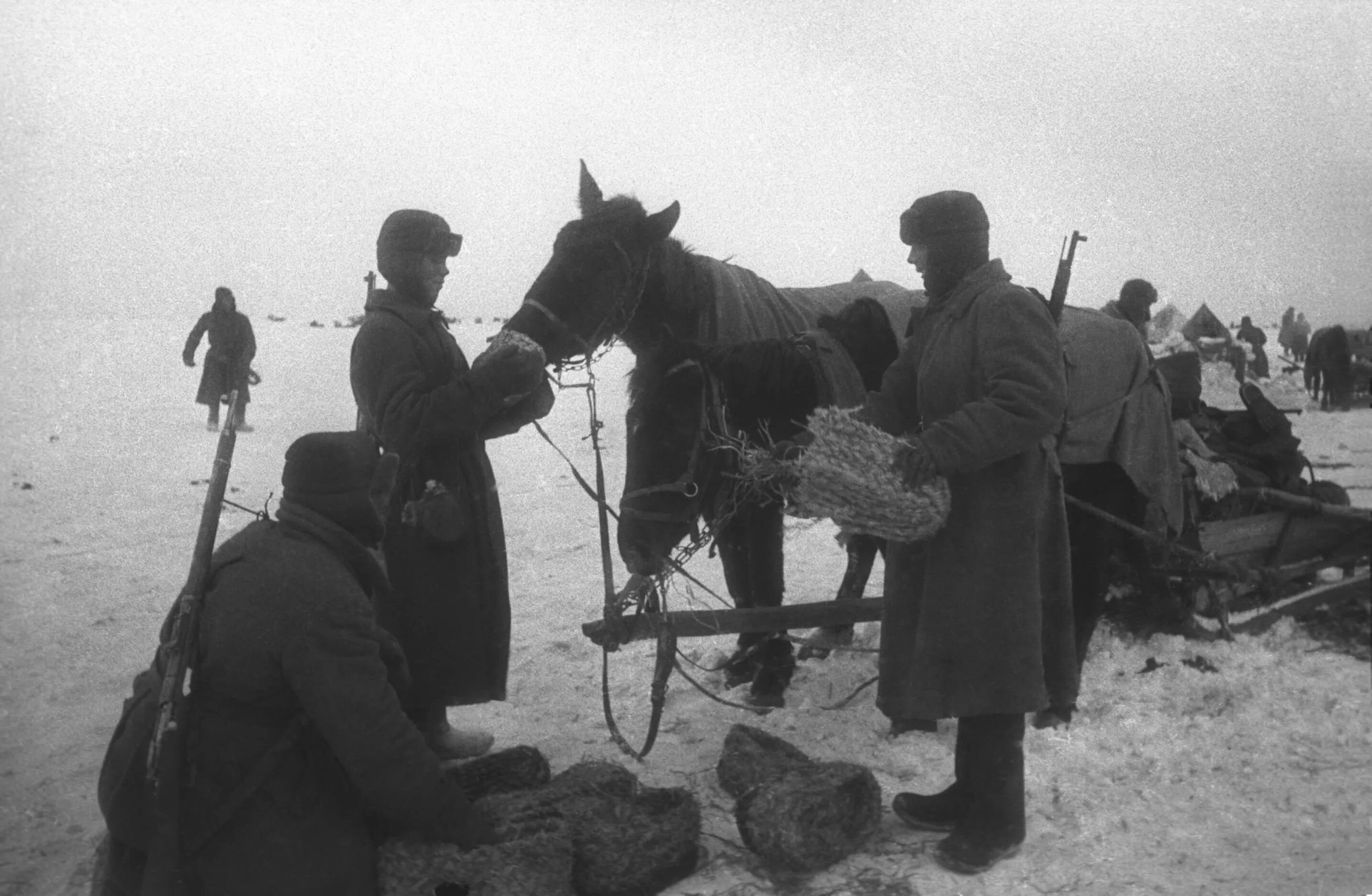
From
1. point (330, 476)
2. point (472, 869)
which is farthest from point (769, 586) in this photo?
point (330, 476)

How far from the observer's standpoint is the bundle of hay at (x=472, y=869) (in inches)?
95.4

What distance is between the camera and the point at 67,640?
543 centimetres

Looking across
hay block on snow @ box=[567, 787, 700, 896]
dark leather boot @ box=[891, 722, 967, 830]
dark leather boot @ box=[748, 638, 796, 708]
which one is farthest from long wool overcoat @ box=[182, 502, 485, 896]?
dark leather boot @ box=[748, 638, 796, 708]

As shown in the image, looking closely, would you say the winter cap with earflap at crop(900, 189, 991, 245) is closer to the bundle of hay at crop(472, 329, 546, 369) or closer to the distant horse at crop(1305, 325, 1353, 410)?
the bundle of hay at crop(472, 329, 546, 369)

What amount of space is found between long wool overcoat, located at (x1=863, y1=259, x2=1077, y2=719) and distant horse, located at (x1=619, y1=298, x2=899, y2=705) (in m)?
0.97

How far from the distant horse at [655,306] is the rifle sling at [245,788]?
1.68 m

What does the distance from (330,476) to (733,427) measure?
200cm

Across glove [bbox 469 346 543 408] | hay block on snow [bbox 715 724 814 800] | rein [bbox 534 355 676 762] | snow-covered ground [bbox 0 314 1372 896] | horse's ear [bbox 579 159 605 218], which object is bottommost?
snow-covered ground [bbox 0 314 1372 896]

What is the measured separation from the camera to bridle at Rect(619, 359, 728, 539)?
3752mm

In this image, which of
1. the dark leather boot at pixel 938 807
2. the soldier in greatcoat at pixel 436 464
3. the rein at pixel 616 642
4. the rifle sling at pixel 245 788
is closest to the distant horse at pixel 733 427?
the rein at pixel 616 642

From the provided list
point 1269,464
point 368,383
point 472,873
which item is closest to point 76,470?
point 368,383

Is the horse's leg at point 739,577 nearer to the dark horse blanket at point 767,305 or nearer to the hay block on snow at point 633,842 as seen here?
→ the dark horse blanket at point 767,305

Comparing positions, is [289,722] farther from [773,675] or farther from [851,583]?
[851,583]

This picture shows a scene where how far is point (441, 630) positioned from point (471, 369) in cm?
112
